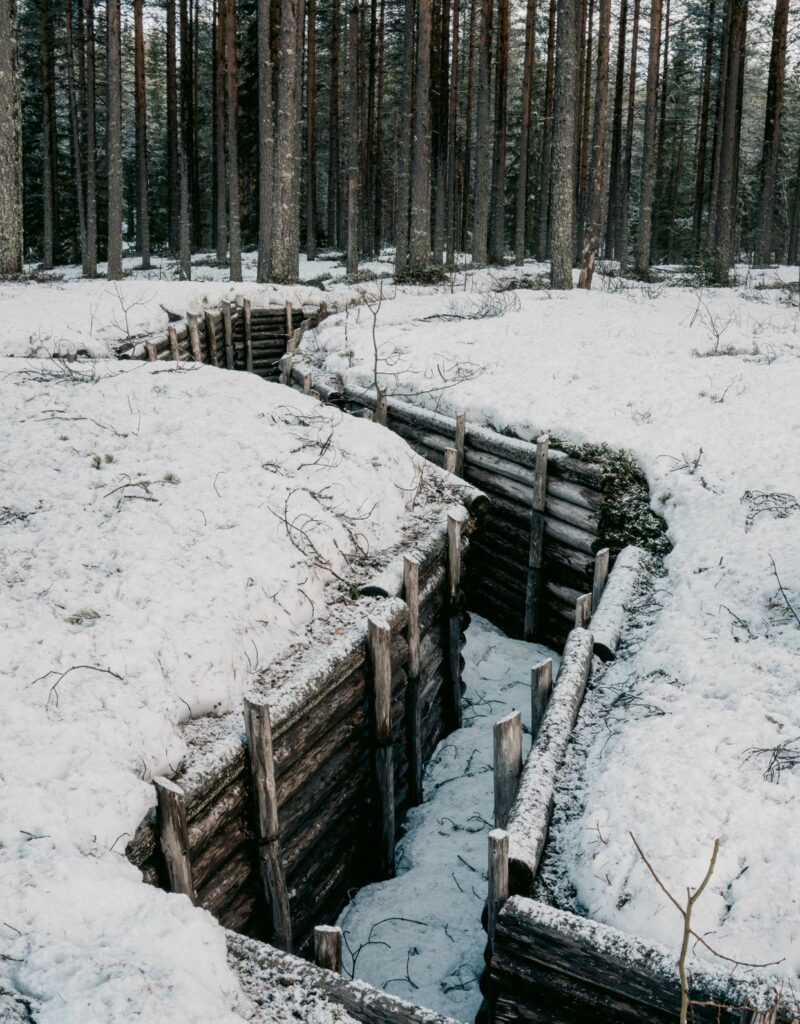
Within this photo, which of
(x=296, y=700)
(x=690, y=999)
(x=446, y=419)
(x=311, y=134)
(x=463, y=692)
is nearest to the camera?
(x=690, y=999)

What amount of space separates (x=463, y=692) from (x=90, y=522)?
402cm

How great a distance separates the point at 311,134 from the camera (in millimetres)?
31422

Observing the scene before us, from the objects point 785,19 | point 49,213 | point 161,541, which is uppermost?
point 785,19

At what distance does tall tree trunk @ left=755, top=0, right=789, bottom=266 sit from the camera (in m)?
25.5

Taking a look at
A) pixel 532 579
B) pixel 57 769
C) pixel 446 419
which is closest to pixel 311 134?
pixel 446 419

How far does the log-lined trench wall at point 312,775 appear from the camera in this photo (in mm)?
3881

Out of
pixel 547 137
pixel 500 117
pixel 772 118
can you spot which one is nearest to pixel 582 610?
pixel 500 117

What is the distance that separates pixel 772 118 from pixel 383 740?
1205 inches

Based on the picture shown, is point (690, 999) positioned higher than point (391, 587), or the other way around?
point (391, 587)

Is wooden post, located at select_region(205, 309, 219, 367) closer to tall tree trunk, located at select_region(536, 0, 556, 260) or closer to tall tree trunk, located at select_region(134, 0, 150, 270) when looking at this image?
tall tree trunk, located at select_region(134, 0, 150, 270)

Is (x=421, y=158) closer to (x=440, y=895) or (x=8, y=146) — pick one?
(x=8, y=146)

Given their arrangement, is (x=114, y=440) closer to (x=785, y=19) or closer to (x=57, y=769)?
(x=57, y=769)

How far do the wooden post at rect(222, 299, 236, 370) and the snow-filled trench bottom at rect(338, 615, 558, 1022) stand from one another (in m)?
11.1

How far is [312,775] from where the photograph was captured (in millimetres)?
4781
